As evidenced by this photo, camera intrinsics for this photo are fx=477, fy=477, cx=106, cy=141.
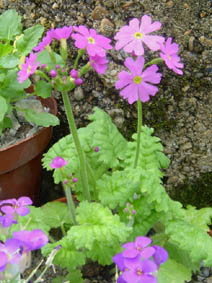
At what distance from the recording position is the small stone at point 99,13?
2229 mm

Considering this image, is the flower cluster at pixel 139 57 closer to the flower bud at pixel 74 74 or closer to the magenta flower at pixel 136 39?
the magenta flower at pixel 136 39

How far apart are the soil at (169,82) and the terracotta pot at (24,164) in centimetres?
25

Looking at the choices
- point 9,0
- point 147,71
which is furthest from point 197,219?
point 9,0

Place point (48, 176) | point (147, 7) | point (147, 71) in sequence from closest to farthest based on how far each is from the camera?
point (147, 71) < point (147, 7) < point (48, 176)

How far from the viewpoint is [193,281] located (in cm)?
201

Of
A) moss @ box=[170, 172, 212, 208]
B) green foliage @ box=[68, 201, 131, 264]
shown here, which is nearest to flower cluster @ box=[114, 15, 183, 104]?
green foliage @ box=[68, 201, 131, 264]

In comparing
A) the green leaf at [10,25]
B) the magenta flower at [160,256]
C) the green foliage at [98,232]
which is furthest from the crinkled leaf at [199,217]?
the green leaf at [10,25]

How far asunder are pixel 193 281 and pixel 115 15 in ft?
4.07

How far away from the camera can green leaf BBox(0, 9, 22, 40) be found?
6.85 ft

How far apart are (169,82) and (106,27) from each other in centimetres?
39

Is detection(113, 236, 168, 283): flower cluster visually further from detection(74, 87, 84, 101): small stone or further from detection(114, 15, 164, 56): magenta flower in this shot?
detection(74, 87, 84, 101): small stone

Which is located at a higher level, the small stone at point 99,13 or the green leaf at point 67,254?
the small stone at point 99,13

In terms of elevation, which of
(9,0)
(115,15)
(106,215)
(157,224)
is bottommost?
(157,224)

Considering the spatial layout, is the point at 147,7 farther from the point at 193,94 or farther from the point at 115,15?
the point at 193,94
